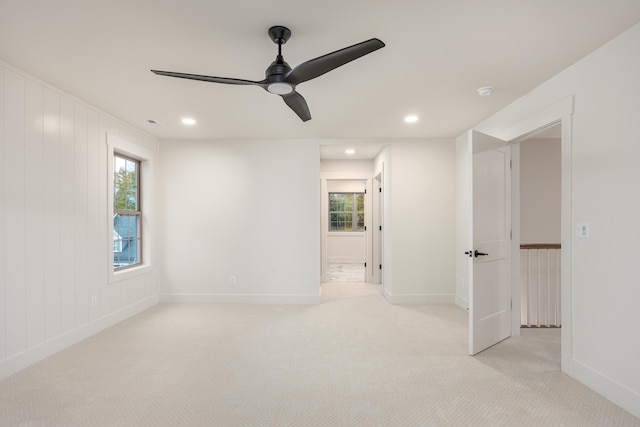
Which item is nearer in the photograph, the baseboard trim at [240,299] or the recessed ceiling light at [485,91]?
the recessed ceiling light at [485,91]

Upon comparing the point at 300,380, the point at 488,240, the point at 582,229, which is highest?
the point at 582,229

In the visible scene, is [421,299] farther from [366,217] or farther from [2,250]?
[2,250]

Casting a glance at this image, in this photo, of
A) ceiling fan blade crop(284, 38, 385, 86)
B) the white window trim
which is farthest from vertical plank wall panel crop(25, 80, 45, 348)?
ceiling fan blade crop(284, 38, 385, 86)

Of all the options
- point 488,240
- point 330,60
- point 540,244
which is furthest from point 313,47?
point 540,244

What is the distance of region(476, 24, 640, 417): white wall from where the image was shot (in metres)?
1.96

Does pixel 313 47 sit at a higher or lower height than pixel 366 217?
higher

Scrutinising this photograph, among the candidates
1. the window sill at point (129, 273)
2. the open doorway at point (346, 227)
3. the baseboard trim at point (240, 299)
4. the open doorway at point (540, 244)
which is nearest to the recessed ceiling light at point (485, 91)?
the open doorway at point (540, 244)

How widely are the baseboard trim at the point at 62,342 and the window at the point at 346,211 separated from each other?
5.34 meters

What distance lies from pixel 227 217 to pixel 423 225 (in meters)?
2.79

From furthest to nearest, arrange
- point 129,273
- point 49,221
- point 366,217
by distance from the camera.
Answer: point 366,217 < point 129,273 < point 49,221

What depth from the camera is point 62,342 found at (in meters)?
2.88

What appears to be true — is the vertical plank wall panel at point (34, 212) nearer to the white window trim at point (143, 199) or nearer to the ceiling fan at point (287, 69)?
the white window trim at point (143, 199)

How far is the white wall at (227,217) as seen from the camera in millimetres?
4539

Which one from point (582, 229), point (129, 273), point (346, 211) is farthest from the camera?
point (346, 211)
